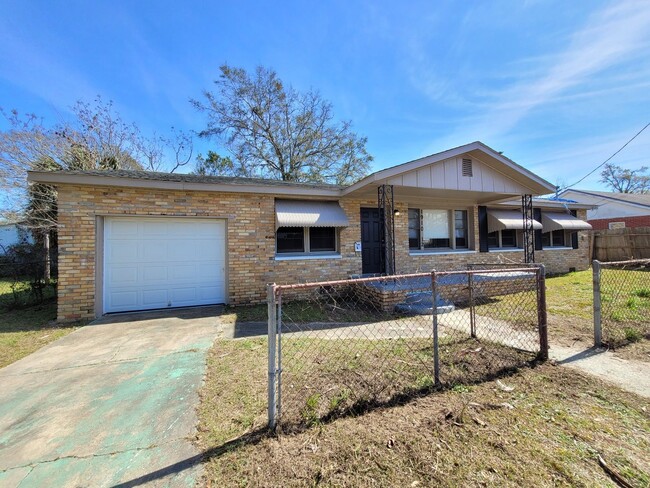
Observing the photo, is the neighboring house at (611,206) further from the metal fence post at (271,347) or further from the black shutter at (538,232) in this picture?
the metal fence post at (271,347)

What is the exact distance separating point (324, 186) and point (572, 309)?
6735 mm

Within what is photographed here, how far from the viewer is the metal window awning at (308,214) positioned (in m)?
7.40

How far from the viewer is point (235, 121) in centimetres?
1847

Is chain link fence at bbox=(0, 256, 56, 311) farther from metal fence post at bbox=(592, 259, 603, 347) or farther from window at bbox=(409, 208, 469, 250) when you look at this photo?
metal fence post at bbox=(592, 259, 603, 347)

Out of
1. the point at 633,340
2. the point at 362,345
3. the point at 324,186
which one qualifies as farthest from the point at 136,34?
the point at 633,340

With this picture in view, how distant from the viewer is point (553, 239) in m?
12.5

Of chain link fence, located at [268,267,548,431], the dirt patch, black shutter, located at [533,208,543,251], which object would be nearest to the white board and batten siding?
chain link fence, located at [268,267,548,431]

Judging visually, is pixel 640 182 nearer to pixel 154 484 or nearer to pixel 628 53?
pixel 628 53

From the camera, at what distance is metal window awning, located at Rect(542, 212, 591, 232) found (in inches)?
459

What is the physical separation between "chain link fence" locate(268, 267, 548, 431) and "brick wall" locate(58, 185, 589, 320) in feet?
3.30

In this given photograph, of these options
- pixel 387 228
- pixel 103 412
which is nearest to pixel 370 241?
pixel 387 228

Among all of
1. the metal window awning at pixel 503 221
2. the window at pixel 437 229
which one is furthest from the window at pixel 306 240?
the metal window awning at pixel 503 221

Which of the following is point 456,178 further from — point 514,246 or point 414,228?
point 514,246

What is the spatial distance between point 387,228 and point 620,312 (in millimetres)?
5111
